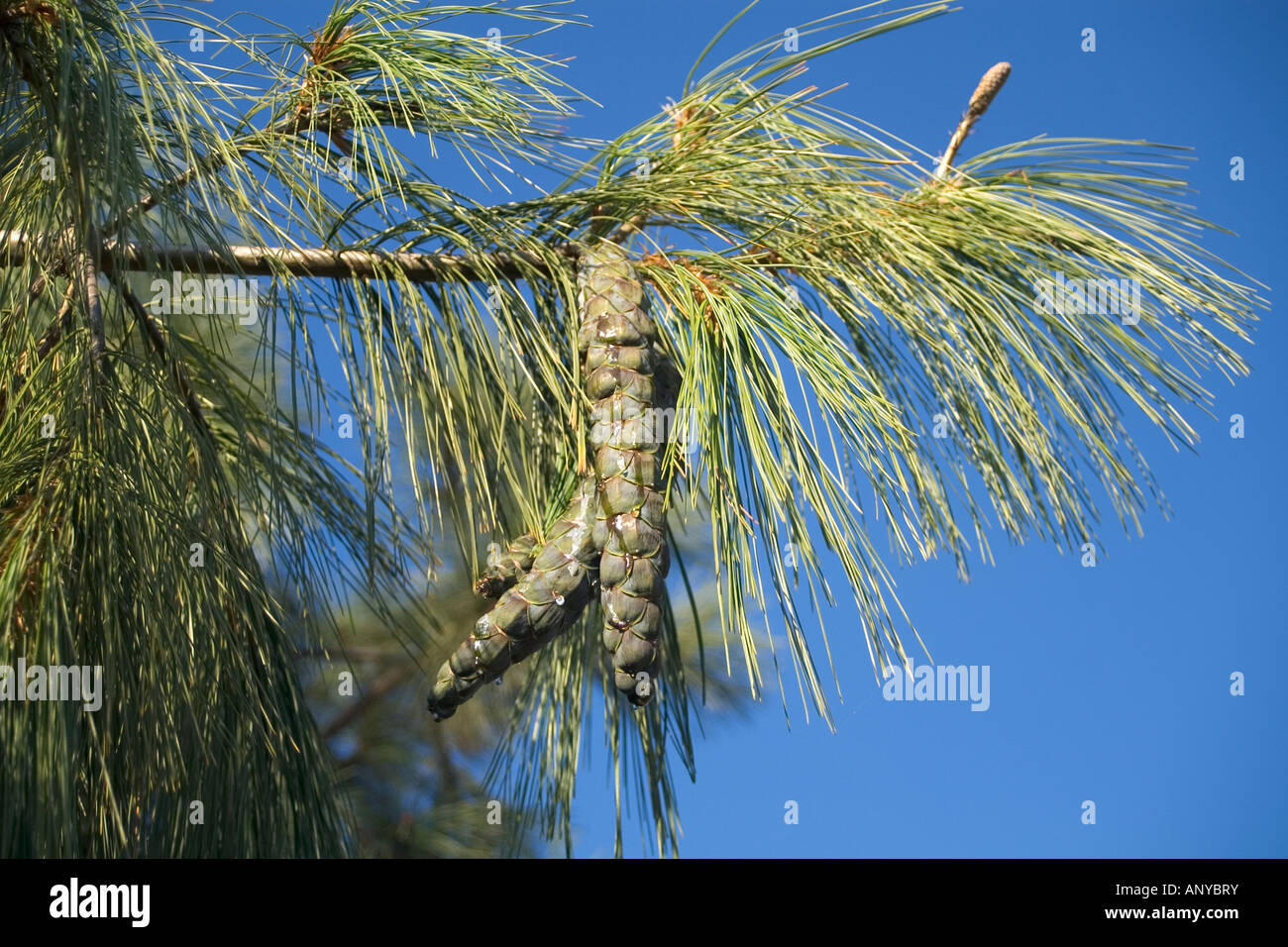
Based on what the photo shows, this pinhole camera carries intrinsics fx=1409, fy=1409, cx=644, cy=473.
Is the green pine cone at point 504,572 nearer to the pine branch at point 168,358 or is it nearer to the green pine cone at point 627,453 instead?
the green pine cone at point 627,453

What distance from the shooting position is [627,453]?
3.23ft

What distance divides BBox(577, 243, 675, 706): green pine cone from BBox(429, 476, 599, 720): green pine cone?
0.02 meters

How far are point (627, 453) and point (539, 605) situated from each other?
0.12m

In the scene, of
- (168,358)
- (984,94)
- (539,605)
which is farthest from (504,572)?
(984,94)

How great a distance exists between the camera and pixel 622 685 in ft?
3.08

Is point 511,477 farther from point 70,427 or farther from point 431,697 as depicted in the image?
point 70,427

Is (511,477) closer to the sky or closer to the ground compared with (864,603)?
closer to the sky

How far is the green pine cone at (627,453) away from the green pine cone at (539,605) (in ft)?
0.08

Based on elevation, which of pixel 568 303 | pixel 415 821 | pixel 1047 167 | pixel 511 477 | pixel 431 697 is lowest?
pixel 415 821

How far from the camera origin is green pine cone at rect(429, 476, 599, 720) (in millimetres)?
993

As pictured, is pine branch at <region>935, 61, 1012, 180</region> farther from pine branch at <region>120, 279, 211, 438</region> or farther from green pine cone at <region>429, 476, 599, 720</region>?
pine branch at <region>120, 279, 211, 438</region>

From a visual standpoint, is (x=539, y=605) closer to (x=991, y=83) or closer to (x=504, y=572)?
(x=504, y=572)
